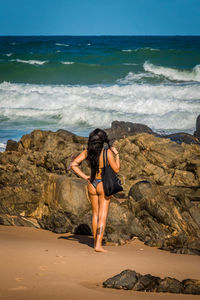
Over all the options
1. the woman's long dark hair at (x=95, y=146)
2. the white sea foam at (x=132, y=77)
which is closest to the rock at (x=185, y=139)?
the woman's long dark hair at (x=95, y=146)

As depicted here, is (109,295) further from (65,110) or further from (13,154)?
(65,110)

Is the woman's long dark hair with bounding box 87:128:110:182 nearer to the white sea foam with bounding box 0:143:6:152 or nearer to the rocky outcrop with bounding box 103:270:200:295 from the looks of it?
the rocky outcrop with bounding box 103:270:200:295

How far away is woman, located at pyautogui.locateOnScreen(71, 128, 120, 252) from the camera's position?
5918 millimetres

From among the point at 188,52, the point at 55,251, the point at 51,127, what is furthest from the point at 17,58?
the point at 55,251

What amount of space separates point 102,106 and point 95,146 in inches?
736

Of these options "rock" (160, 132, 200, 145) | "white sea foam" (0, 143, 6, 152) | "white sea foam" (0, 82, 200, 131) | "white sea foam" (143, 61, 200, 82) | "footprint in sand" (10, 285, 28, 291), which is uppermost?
"white sea foam" (143, 61, 200, 82)

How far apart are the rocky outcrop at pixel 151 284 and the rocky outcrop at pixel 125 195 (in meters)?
1.49

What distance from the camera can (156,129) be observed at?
1842 cm

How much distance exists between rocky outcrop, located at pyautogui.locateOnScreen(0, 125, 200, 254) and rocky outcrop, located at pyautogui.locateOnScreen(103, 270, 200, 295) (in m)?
1.49

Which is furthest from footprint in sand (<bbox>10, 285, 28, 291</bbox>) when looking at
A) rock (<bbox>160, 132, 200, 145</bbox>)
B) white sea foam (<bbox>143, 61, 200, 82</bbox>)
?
white sea foam (<bbox>143, 61, 200, 82</bbox>)

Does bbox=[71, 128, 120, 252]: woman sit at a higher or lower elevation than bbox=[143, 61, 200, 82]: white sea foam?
lower

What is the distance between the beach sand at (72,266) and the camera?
435 cm

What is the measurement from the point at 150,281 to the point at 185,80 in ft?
109

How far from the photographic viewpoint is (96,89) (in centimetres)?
3073
